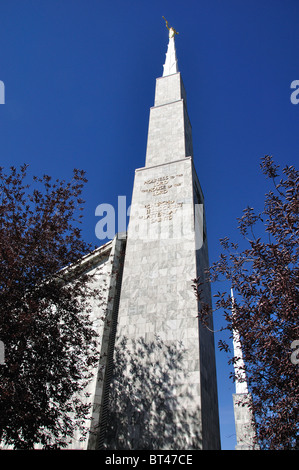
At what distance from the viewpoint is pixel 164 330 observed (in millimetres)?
13836

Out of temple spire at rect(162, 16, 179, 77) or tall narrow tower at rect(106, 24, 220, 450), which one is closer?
tall narrow tower at rect(106, 24, 220, 450)

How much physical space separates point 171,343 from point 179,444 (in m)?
3.62

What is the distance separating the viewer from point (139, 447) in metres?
11.4

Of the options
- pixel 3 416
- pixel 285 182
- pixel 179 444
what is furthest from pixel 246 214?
pixel 3 416

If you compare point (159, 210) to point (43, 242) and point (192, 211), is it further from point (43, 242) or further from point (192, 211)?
point (43, 242)

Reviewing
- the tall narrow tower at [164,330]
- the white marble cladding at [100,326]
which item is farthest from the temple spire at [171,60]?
the white marble cladding at [100,326]

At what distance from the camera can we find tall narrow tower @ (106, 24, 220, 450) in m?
11.7

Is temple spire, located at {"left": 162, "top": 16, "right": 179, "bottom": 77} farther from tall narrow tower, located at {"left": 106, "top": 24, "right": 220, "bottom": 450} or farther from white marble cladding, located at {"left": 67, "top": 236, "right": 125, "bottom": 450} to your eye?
white marble cladding, located at {"left": 67, "top": 236, "right": 125, "bottom": 450}

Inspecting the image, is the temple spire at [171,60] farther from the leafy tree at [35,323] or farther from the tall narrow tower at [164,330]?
the leafy tree at [35,323]

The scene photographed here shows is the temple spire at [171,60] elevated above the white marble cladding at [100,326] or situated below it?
above

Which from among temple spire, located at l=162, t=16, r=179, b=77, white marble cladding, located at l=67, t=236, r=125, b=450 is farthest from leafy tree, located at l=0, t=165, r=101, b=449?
temple spire, located at l=162, t=16, r=179, b=77

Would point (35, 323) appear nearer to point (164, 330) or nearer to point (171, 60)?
point (164, 330)

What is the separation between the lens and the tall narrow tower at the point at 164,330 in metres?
11.7

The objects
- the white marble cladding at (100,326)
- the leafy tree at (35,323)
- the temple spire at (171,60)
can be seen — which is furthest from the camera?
the temple spire at (171,60)
